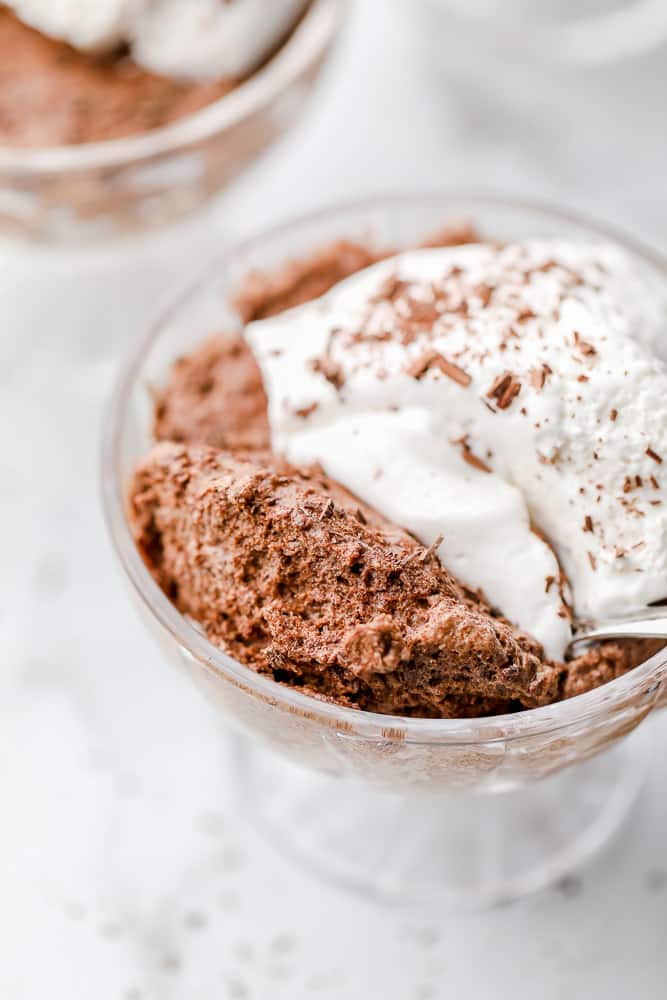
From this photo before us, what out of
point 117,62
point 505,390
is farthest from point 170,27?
point 505,390

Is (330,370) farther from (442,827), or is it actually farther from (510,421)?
(442,827)

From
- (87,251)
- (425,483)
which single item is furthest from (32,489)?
(425,483)

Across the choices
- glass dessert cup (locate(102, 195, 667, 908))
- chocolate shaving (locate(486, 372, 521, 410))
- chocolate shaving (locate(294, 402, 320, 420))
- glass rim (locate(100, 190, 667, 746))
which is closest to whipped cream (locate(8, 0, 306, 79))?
glass dessert cup (locate(102, 195, 667, 908))

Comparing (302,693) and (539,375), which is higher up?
(539,375)

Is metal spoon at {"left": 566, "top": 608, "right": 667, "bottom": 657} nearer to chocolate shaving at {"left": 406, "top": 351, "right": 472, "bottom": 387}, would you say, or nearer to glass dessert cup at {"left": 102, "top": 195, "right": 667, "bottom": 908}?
glass dessert cup at {"left": 102, "top": 195, "right": 667, "bottom": 908}

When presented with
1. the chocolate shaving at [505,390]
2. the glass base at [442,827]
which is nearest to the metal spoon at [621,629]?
the chocolate shaving at [505,390]

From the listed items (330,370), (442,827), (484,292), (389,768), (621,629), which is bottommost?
(442,827)

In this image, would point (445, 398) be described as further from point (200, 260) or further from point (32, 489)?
point (200, 260)
